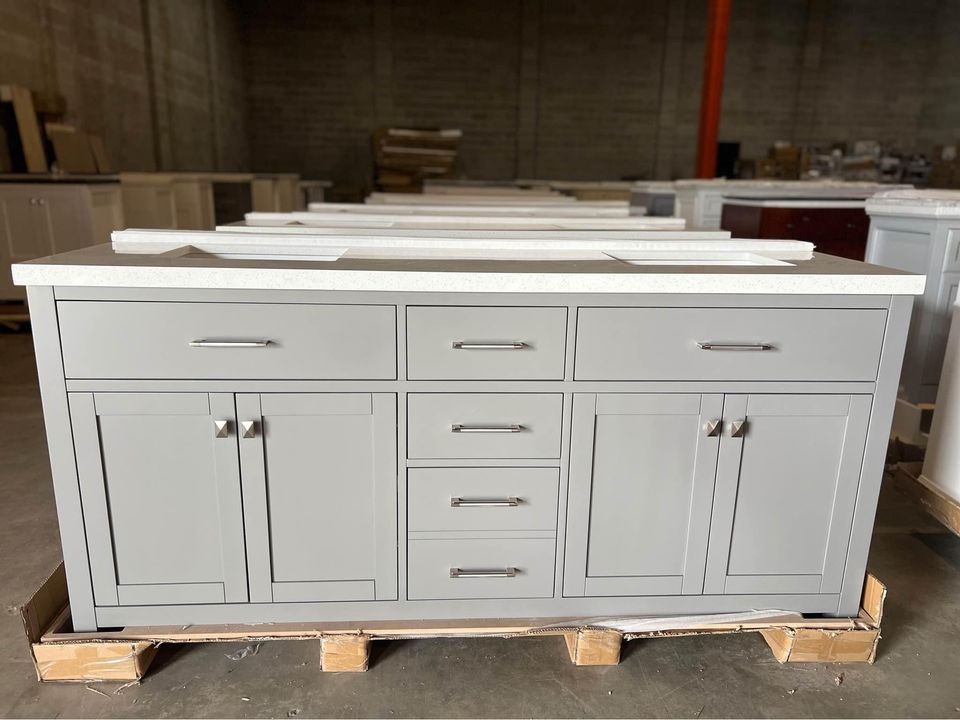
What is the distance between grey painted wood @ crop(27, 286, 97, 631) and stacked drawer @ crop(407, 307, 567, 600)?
76 cm

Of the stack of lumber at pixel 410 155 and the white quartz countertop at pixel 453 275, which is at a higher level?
the stack of lumber at pixel 410 155

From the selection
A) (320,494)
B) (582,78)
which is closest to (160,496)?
(320,494)

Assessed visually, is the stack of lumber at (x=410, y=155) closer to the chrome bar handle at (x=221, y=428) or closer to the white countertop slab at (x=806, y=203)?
the white countertop slab at (x=806, y=203)

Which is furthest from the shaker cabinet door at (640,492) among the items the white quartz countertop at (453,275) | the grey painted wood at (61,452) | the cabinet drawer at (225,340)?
the grey painted wood at (61,452)

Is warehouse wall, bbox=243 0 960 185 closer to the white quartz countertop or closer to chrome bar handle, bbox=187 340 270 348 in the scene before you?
the white quartz countertop

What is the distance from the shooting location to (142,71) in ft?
25.6

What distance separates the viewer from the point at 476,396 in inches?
62.9

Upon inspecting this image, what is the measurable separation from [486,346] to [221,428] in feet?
2.06

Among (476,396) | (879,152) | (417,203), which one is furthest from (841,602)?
(879,152)

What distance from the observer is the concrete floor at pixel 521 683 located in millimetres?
1616

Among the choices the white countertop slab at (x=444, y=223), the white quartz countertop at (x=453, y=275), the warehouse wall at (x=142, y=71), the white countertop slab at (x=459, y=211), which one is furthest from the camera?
the warehouse wall at (x=142, y=71)

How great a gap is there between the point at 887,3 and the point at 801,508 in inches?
480

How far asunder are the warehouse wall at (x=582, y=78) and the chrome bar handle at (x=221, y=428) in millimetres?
10003

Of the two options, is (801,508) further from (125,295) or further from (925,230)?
(925,230)
